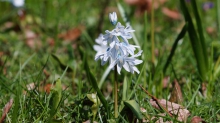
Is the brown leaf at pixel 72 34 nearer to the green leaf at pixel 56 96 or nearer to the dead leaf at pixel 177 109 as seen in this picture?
the dead leaf at pixel 177 109

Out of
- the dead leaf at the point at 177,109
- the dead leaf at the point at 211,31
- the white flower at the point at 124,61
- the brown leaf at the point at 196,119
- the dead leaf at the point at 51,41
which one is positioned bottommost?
the brown leaf at the point at 196,119

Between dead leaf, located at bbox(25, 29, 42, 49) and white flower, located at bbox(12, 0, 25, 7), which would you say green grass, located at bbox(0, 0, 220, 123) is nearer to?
dead leaf, located at bbox(25, 29, 42, 49)

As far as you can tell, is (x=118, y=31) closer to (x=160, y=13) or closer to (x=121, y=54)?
(x=121, y=54)

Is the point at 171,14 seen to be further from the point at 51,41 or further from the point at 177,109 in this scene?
the point at 177,109

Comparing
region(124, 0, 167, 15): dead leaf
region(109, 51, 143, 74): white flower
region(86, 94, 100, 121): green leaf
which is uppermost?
region(124, 0, 167, 15): dead leaf

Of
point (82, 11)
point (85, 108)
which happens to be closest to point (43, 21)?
point (82, 11)

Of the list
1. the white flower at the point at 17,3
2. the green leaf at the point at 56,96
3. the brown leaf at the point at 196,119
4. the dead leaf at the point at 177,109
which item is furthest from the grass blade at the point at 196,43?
the white flower at the point at 17,3

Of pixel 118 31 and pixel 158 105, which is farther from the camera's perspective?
pixel 158 105

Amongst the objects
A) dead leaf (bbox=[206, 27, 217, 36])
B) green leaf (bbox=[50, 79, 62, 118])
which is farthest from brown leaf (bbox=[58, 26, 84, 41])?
green leaf (bbox=[50, 79, 62, 118])
